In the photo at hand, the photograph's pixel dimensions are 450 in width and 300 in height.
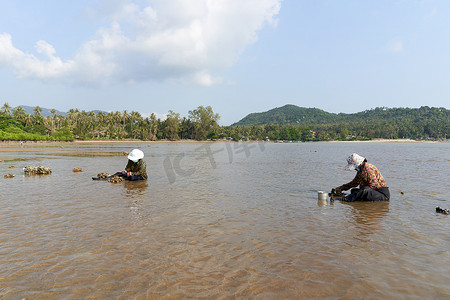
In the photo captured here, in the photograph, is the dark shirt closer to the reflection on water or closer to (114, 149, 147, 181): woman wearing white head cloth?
(114, 149, 147, 181): woman wearing white head cloth

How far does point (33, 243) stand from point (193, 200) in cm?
576

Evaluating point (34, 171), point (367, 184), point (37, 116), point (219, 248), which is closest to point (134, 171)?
point (34, 171)

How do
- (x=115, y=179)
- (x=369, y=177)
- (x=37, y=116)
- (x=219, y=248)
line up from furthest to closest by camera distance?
(x=37, y=116), (x=115, y=179), (x=369, y=177), (x=219, y=248)

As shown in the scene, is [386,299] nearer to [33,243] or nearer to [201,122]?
[33,243]

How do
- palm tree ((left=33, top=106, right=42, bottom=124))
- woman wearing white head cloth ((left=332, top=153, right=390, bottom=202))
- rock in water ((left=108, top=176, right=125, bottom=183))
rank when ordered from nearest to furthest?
woman wearing white head cloth ((left=332, top=153, right=390, bottom=202)) < rock in water ((left=108, top=176, right=125, bottom=183)) < palm tree ((left=33, top=106, right=42, bottom=124))

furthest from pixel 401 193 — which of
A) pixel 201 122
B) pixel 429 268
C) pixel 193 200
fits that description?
pixel 201 122

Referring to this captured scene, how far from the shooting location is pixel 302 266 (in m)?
5.25

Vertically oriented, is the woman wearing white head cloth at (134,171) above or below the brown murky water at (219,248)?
above

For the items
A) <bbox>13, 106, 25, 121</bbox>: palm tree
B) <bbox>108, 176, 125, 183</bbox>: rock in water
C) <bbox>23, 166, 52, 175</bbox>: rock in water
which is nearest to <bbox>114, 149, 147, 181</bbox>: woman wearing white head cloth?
<bbox>108, 176, 125, 183</bbox>: rock in water

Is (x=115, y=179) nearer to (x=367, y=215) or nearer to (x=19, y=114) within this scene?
(x=367, y=215)

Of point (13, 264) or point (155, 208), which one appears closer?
point (13, 264)

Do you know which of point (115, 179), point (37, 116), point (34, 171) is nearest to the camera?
point (115, 179)

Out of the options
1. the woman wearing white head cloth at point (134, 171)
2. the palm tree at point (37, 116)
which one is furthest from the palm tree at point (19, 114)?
the woman wearing white head cloth at point (134, 171)

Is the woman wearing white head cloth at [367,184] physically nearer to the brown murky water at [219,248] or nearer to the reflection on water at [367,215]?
the reflection on water at [367,215]
